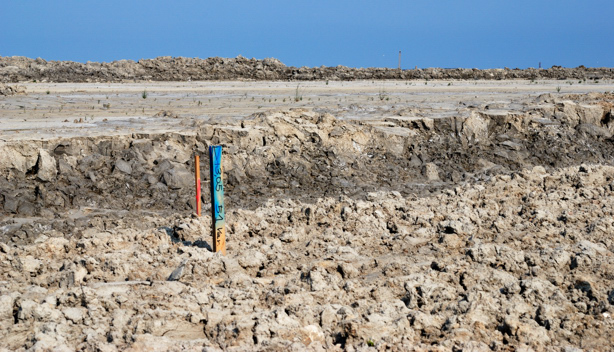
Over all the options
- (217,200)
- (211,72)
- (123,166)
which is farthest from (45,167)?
(211,72)

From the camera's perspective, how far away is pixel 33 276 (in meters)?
7.04

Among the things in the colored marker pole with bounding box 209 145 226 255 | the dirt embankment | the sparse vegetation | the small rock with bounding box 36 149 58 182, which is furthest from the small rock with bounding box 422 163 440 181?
the dirt embankment

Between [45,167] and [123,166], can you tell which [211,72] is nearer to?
[123,166]

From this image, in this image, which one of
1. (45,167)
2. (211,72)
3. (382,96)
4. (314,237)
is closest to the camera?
(314,237)

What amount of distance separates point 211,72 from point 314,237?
25.5m

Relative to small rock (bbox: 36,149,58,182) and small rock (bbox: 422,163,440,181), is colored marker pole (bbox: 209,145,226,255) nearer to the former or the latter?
small rock (bbox: 36,149,58,182)

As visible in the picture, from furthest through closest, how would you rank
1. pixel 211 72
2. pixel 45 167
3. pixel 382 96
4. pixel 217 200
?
pixel 211 72 → pixel 382 96 → pixel 45 167 → pixel 217 200

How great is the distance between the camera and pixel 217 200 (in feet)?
23.3

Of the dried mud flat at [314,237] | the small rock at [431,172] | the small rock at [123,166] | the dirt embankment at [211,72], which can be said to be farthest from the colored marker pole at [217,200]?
the dirt embankment at [211,72]

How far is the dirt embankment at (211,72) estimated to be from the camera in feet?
98.2

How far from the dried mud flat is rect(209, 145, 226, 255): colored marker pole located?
0.93 ft

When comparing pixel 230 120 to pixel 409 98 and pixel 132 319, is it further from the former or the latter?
pixel 409 98

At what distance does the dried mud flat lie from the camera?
548 cm

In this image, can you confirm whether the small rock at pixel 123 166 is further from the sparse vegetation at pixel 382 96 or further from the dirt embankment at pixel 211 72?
the dirt embankment at pixel 211 72
